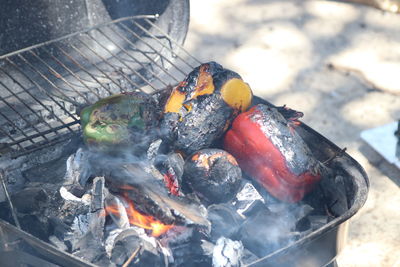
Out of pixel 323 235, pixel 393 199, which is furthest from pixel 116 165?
pixel 393 199

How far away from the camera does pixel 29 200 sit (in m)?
1.87

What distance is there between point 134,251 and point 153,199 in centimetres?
17

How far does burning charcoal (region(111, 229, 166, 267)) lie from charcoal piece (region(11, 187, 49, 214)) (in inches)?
12.4

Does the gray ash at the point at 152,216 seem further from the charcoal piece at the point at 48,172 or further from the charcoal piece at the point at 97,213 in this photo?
the charcoal piece at the point at 48,172

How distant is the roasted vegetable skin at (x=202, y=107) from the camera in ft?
6.33

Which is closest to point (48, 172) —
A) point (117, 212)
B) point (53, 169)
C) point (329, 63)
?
point (53, 169)

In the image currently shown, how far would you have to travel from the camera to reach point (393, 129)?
9.90ft

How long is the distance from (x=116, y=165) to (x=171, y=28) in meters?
1.35

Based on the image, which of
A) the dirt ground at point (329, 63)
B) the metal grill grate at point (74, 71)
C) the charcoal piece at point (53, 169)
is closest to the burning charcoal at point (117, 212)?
the charcoal piece at point (53, 169)

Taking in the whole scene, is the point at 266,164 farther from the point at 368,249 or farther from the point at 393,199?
the point at 393,199

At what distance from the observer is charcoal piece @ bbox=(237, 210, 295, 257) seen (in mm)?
1773

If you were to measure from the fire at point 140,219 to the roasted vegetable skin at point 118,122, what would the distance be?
0.22m

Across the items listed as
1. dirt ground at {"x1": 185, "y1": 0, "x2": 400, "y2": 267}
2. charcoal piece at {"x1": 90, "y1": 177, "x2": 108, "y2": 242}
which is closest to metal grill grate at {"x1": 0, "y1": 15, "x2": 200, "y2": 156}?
dirt ground at {"x1": 185, "y1": 0, "x2": 400, "y2": 267}

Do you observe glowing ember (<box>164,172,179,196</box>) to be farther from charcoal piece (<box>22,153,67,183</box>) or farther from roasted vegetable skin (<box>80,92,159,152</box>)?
charcoal piece (<box>22,153,67,183</box>)
